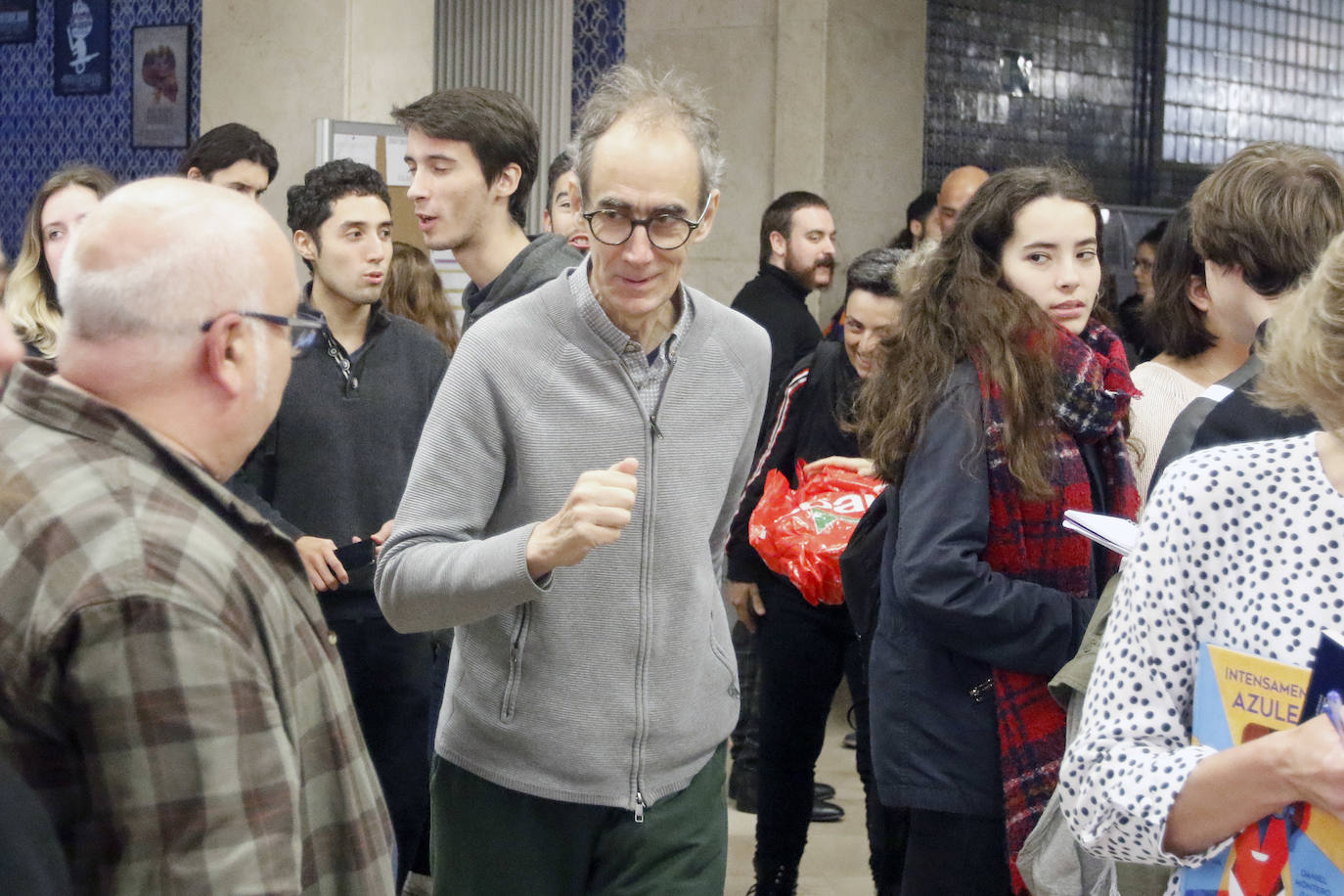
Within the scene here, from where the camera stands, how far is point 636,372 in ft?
7.36

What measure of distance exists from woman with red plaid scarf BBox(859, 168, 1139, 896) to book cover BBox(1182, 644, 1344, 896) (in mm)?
841

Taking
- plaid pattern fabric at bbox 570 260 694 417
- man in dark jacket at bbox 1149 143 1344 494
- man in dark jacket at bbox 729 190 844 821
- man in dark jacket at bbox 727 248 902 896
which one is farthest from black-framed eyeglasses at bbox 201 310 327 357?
man in dark jacket at bbox 729 190 844 821

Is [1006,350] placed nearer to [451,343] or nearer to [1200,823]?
[1200,823]

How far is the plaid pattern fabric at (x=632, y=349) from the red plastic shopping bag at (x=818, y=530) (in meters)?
1.29

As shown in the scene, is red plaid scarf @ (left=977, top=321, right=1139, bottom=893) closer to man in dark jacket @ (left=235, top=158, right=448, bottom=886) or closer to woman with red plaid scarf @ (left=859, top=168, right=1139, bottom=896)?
woman with red plaid scarf @ (left=859, top=168, right=1139, bottom=896)

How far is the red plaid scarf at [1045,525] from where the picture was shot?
7.97 feet

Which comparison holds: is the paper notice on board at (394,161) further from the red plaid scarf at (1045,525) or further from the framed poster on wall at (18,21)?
the framed poster on wall at (18,21)

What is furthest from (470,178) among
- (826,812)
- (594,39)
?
(594,39)

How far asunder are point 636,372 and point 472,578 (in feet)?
1.44

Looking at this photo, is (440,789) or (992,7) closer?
(440,789)

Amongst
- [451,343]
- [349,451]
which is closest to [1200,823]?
[349,451]

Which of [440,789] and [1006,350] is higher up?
[1006,350]

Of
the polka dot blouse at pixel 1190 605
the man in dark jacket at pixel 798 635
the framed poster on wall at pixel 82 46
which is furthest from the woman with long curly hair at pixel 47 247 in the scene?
the framed poster on wall at pixel 82 46

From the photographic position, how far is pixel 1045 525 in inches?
98.2
